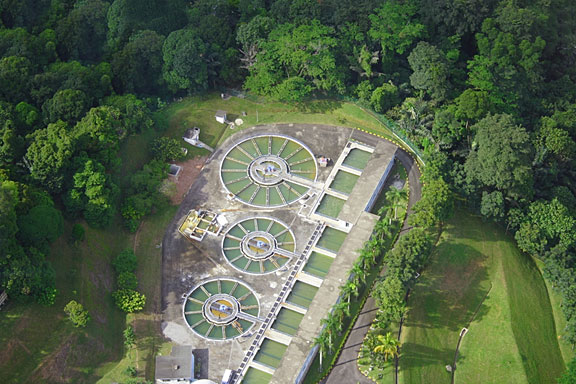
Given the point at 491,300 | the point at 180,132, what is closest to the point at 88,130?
the point at 180,132

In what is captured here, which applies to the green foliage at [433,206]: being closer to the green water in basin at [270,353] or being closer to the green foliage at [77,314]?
the green water in basin at [270,353]

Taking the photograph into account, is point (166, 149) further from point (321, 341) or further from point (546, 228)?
point (546, 228)

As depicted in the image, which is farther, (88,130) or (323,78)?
(323,78)

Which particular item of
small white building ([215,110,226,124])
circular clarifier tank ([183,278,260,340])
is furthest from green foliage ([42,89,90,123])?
circular clarifier tank ([183,278,260,340])

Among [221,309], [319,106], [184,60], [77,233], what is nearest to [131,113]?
[184,60]

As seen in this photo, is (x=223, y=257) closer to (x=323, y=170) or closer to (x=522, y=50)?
(x=323, y=170)

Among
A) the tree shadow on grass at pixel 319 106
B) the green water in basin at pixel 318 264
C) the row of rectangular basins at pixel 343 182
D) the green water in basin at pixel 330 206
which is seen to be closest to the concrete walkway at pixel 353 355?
the green water in basin at pixel 318 264

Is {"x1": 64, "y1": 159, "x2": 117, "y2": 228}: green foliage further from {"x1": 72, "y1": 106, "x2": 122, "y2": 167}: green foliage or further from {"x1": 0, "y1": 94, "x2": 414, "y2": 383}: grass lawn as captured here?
{"x1": 72, "y1": 106, "x2": 122, "y2": 167}: green foliage

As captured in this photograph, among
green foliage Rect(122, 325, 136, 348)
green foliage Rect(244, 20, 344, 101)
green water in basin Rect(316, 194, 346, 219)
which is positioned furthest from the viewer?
green foliage Rect(244, 20, 344, 101)
